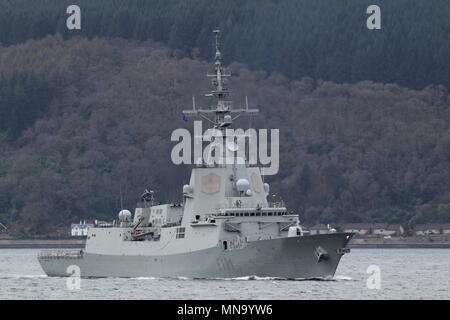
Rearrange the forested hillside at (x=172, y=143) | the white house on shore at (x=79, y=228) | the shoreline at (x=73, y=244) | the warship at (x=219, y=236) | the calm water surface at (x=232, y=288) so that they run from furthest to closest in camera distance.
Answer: the forested hillside at (x=172, y=143), the white house on shore at (x=79, y=228), the shoreline at (x=73, y=244), the warship at (x=219, y=236), the calm water surface at (x=232, y=288)

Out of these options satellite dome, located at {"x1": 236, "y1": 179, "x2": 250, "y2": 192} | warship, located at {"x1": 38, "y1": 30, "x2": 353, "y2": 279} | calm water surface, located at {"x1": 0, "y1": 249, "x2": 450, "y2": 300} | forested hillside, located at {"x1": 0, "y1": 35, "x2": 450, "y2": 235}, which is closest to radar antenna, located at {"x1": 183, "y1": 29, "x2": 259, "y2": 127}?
warship, located at {"x1": 38, "y1": 30, "x2": 353, "y2": 279}

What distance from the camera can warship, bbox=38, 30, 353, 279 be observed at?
52312mm

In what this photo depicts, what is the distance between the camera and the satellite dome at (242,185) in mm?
54812

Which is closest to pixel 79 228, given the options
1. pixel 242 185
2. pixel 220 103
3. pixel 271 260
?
pixel 220 103

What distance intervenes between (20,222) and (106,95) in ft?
141

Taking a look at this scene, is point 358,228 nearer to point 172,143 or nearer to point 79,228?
point 172,143

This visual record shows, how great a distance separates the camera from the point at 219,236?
175 ft

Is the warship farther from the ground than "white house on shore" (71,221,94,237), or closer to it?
closer to it

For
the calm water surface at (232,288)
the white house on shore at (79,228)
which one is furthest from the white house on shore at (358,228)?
the calm water surface at (232,288)

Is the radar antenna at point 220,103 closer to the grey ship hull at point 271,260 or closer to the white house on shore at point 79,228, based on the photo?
the grey ship hull at point 271,260

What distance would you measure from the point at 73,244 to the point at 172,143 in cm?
2115

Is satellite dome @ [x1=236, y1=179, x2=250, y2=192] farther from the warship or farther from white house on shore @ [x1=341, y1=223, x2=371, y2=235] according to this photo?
white house on shore @ [x1=341, y1=223, x2=371, y2=235]

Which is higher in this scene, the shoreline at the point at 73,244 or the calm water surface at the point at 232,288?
the shoreline at the point at 73,244

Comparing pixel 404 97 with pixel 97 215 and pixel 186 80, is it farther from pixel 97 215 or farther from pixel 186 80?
pixel 97 215
